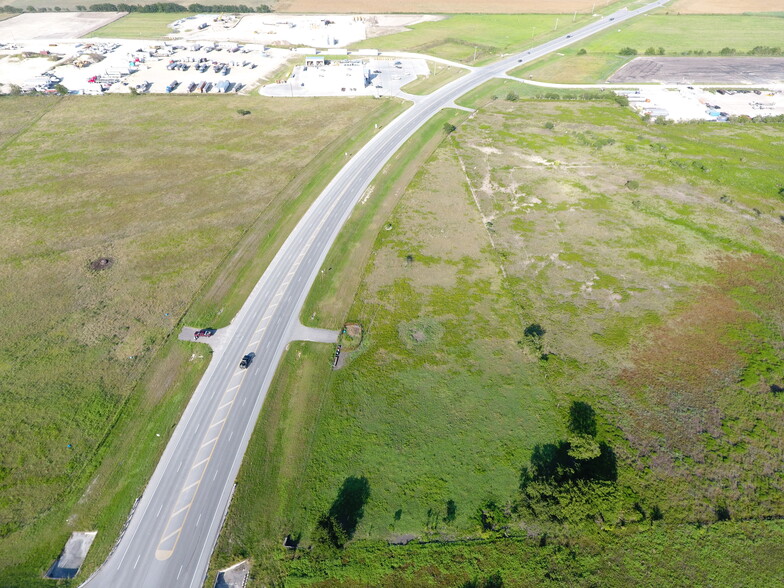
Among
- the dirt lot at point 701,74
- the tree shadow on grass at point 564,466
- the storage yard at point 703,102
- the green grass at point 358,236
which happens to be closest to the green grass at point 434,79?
the green grass at point 358,236

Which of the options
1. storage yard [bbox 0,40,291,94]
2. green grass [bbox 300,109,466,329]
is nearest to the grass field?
green grass [bbox 300,109,466,329]

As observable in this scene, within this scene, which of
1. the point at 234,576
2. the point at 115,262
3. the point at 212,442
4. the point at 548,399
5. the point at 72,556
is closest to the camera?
the point at 234,576

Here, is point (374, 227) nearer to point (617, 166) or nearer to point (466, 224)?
point (466, 224)

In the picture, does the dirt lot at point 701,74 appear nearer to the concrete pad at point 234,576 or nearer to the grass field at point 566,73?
the grass field at point 566,73

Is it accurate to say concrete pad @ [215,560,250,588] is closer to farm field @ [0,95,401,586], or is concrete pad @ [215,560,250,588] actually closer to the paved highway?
the paved highway

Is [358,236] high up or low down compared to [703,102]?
down

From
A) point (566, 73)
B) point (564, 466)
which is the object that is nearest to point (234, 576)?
point (564, 466)

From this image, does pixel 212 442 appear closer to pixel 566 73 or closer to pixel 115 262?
pixel 115 262
